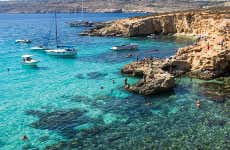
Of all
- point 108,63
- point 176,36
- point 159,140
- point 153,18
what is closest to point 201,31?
point 176,36

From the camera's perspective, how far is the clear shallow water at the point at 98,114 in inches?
1350

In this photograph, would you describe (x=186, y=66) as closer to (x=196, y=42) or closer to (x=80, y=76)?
(x=80, y=76)

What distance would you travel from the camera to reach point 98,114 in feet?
136

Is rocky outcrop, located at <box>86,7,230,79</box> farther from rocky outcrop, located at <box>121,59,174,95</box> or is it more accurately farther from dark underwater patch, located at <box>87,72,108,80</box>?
dark underwater patch, located at <box>87,72,108,80</box>

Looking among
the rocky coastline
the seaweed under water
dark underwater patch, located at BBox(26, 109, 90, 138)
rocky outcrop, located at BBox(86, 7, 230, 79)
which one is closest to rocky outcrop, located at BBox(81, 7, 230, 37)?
rocky outcrop, located at BBox(86, 7, 230, 79)

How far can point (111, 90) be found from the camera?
51.6m

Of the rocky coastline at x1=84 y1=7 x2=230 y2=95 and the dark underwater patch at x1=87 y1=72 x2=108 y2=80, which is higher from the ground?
the rocky coastline at x1=84 y1=7 x2=230 y2=95

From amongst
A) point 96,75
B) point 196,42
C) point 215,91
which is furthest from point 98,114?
point 196,42

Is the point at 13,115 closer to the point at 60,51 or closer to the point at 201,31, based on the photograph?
the point at 60,51

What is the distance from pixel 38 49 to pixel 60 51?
1258cm

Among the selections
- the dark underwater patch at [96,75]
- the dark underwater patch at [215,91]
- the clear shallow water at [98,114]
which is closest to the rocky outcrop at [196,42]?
the dark underwater patch at [215,91]

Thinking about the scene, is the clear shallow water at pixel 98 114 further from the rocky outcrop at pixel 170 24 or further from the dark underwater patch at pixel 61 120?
the rocky outcrop at pixel 170 24

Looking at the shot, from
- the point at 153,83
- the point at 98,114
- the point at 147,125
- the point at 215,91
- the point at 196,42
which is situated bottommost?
the point at 147,125

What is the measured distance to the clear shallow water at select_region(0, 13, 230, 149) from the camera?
34.3 m
